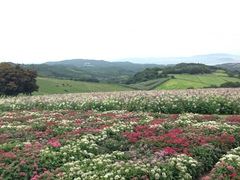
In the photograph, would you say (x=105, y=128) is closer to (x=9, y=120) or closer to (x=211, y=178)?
(x=211, y=178)

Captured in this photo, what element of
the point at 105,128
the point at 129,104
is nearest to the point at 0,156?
the point at 105,128

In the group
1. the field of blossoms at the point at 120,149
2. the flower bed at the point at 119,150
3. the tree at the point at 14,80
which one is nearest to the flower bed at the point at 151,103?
the field of blossoms at the point at 120,149

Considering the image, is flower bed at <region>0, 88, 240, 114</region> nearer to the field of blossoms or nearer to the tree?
the field of blossoms

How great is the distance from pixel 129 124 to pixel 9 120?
8309 mm

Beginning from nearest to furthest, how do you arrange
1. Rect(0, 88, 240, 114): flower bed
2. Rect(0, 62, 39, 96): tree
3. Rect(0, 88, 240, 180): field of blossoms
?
1. Rect(0, 88, 240, 180): field of blossoms
2. Rect(0, 88, 240, 114): flower bed
3. Rect(0, 62, 39, 96): tree

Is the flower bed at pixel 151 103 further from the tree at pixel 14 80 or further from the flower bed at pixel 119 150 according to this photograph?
the tree at pixel 14 80

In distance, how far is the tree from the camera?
40719mm

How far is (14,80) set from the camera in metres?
41.8

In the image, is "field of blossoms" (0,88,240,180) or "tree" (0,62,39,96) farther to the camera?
"tree" (0,62,39,96)

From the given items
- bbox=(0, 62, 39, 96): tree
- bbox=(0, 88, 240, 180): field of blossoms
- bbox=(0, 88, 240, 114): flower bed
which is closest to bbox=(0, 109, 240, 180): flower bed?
bbox=(0, 88, 240, 180): field of blossoms

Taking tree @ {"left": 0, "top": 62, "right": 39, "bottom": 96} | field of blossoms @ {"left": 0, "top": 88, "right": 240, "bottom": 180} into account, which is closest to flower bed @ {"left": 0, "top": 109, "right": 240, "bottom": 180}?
field of blossoms @ {"left": 0, "top": 88, "right": 240, "bottom": 180}

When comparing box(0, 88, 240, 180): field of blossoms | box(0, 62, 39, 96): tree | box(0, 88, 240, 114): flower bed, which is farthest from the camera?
box(0, 62, 39, 96): tree

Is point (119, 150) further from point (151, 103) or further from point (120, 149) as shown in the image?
point (151, 103)

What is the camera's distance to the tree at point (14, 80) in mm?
40719
